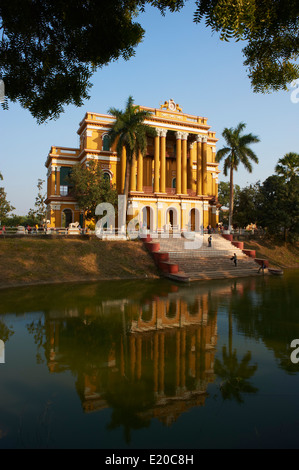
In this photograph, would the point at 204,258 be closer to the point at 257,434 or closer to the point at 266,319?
the point at 266,319

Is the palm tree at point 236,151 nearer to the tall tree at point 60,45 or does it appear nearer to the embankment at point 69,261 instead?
the embankment at point 69,261

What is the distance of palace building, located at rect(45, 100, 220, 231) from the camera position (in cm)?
3331

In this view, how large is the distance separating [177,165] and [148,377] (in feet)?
103

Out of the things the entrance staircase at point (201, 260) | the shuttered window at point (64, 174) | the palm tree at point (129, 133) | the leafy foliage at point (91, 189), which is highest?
the palm tree at point (129, 133)

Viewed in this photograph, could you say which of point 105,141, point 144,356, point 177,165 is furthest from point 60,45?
point 177,165

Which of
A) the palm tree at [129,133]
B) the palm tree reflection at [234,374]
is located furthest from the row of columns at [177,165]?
the palm tree reflection at [234,374]

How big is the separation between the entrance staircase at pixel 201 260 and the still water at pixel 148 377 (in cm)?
852

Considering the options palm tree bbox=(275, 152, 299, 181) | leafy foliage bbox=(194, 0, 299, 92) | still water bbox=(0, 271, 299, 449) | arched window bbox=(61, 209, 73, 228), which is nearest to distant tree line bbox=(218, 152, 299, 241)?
palm tree bbox=(275, 152, 299, 181)

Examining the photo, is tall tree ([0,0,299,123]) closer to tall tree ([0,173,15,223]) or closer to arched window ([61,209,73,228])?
arched window ([61,209,73,228])

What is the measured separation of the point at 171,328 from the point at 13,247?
15440mm

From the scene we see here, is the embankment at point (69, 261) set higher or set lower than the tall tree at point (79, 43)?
lower

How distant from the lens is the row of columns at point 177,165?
3334cm

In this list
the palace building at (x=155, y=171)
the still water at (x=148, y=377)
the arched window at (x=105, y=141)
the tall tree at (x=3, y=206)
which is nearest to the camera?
the still water at (x=148, y=377)

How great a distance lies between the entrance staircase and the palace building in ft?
22.3
